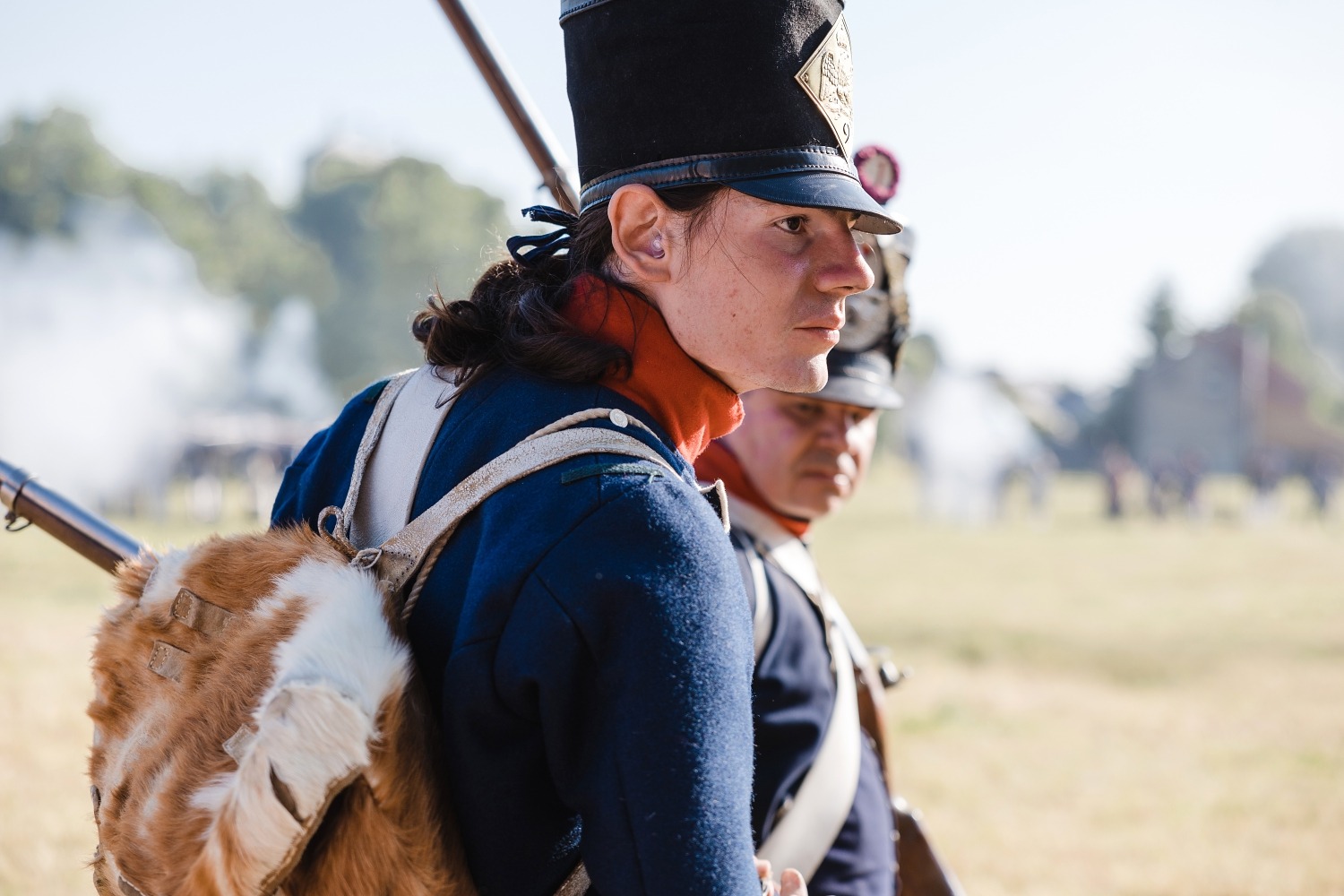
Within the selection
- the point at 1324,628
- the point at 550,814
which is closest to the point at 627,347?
the point at 550,814

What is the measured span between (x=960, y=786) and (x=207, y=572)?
6056 millimetres

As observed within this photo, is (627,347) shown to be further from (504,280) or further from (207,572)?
(207,572)

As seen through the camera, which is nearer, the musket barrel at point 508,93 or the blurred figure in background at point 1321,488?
the musket barrel at point 508,93

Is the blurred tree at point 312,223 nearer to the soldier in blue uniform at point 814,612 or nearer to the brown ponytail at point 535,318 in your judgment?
the soldier in blue uniform at point 814,612

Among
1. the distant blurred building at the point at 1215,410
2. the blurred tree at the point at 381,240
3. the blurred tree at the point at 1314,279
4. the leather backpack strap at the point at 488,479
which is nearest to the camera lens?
the leather backpack strap at the point at 488,479

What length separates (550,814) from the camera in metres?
1.37

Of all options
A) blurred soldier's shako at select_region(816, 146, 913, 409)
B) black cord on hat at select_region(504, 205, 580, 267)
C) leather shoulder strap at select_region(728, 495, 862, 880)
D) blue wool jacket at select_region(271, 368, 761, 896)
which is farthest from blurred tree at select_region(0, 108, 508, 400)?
blue wool jacket at select_region(271, 368, 761, 896)

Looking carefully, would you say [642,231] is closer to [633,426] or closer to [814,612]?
[633,426]

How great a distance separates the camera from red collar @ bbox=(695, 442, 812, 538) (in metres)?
2.93

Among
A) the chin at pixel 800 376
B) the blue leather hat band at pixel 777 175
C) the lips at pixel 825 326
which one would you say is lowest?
the chin at pixel 800 376

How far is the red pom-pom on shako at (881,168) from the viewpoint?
2.79 metres

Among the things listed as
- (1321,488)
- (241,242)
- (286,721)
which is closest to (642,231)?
(286,721)

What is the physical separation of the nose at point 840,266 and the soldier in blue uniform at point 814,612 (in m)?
1.02

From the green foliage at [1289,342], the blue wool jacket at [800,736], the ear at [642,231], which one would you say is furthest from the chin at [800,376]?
the green foliage at [1289,342]
